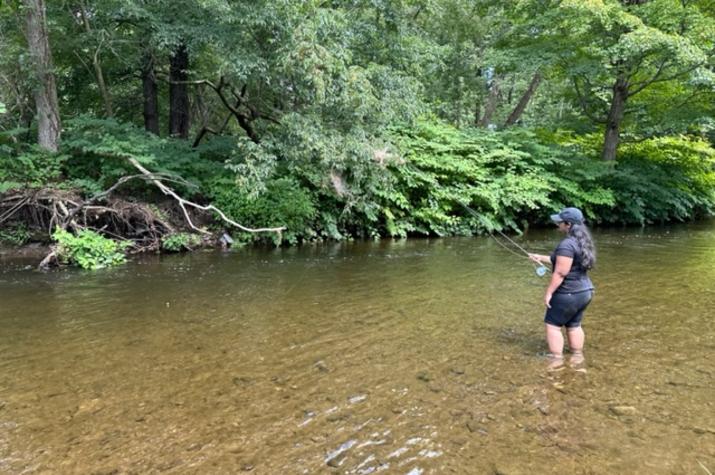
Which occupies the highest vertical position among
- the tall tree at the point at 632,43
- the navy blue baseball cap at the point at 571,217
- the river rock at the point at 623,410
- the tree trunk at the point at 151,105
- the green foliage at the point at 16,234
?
the tall tree at the point at 632,43

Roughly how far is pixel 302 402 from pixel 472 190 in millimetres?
11790

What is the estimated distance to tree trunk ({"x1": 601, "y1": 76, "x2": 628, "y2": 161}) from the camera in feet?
54.6

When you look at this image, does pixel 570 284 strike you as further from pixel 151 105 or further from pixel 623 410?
pixel 151 105

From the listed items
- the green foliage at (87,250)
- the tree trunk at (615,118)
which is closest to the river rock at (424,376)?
the green foliage at (87,250)

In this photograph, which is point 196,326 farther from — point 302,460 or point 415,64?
point 415,64

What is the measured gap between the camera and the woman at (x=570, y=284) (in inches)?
183

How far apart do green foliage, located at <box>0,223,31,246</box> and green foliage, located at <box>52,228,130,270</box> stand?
4.52ft

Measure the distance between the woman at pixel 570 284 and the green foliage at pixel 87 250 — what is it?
7.88 meters

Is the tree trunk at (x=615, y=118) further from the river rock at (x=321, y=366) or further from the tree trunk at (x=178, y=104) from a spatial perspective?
the river rock at (x=321, y=366)

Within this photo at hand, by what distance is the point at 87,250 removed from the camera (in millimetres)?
9398

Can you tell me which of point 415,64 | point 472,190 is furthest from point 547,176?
point 415,64

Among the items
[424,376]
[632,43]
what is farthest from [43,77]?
[632,43]

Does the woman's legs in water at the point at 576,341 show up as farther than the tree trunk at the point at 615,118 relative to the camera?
No

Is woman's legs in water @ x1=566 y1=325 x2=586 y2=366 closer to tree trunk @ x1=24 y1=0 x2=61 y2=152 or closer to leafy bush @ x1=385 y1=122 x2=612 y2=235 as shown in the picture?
leafy bush @ x1=385 y1=122 x2=612 y2=235
